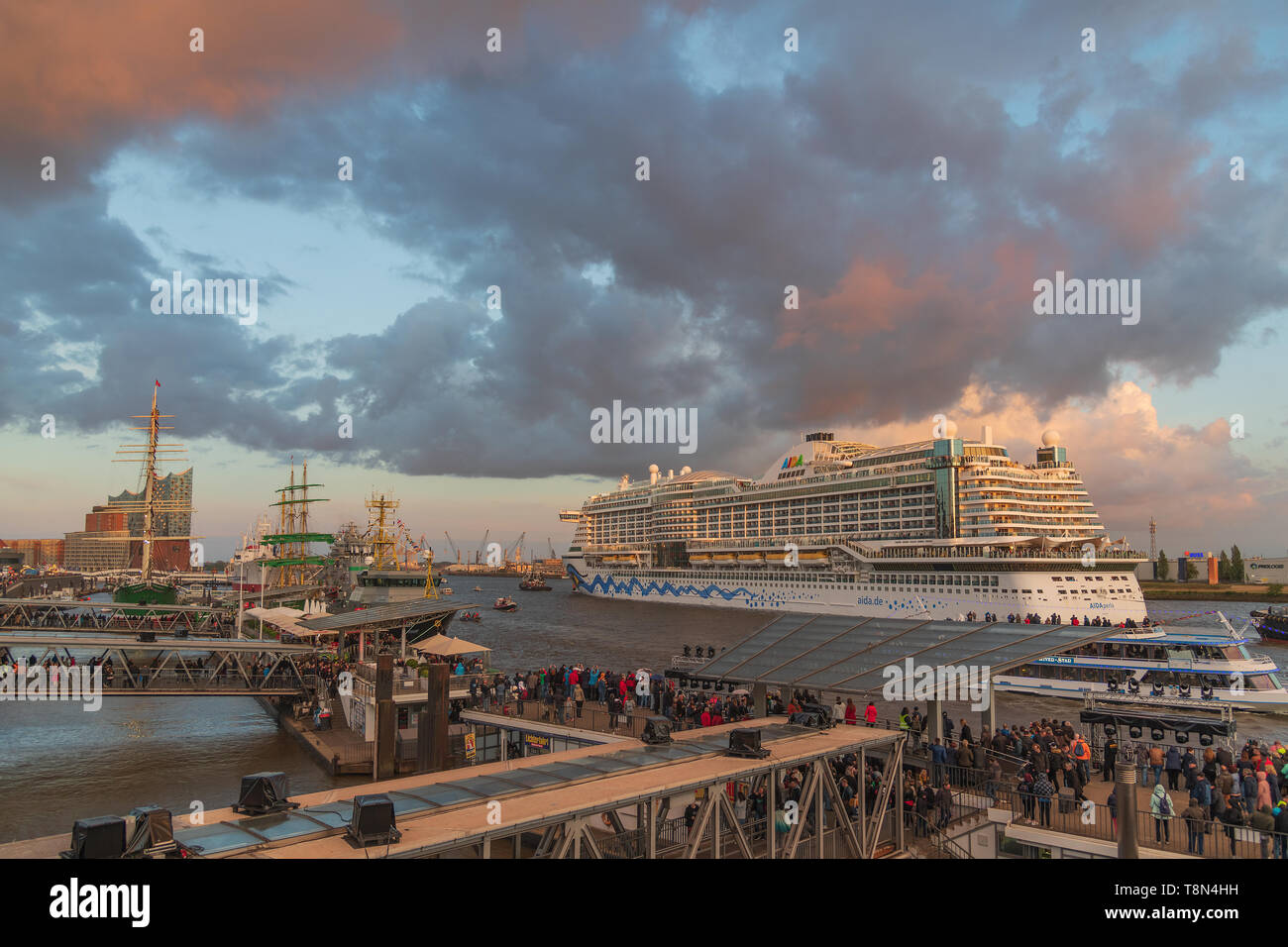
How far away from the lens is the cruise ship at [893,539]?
202 ft

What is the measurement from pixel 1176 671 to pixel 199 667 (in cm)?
4087

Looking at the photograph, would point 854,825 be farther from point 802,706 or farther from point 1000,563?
point 1000,563

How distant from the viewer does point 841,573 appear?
3182 inches

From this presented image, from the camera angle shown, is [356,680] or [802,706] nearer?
[802,706]

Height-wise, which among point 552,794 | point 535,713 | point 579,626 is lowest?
A: point 579,626

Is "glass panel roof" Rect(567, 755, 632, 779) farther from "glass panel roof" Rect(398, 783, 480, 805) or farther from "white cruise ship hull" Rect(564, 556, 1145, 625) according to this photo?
"white cruise ship hull" Rect(564, 556, 1145, 625)

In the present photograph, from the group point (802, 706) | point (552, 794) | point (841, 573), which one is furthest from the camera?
point (841, 573)

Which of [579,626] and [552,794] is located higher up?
[552,794]

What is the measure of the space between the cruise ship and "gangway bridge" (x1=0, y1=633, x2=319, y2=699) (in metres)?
38.8

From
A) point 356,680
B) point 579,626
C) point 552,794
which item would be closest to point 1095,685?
point 356,680

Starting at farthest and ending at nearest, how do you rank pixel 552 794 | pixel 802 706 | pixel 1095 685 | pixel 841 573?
1. pixel 841 573
2. pixel 1095 685
3. pixel 802 706
4. pixel 552 794

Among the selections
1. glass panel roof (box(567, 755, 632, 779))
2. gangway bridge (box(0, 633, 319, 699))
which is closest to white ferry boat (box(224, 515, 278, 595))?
gangway bridge (box(0, 633, 319, 699))

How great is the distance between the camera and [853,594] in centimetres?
7781
